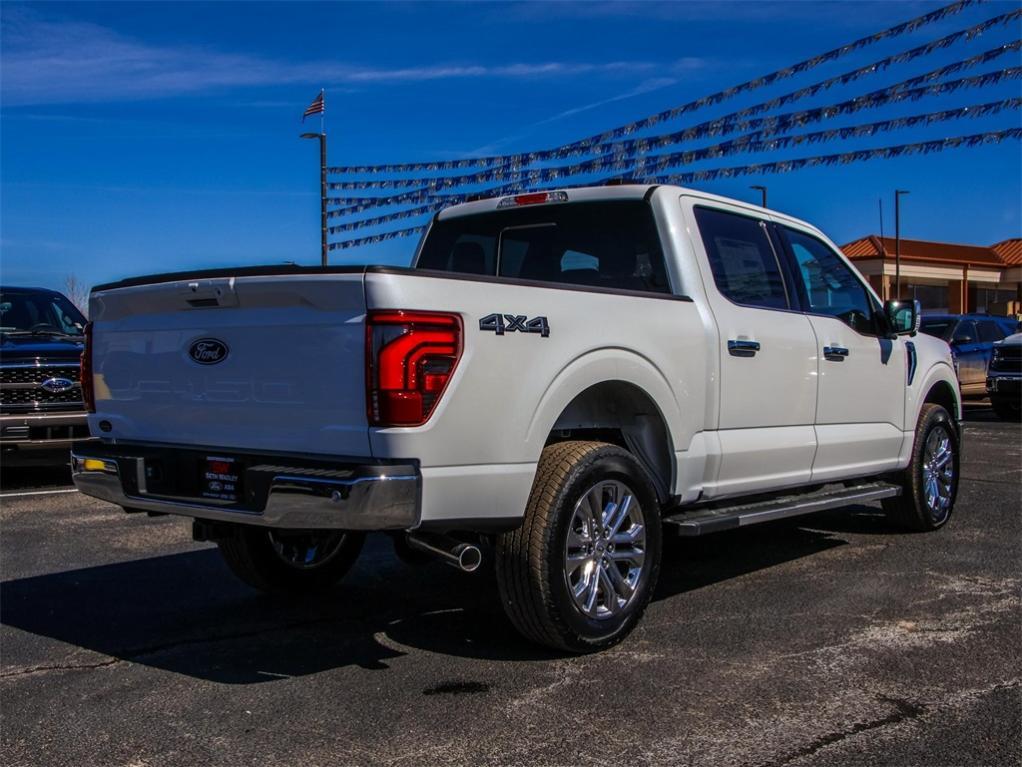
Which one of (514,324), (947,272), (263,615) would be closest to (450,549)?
(514,324)

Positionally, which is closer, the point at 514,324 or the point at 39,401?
the point at 514,324

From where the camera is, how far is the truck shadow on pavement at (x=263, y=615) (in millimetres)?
4449

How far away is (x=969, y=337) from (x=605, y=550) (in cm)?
1816

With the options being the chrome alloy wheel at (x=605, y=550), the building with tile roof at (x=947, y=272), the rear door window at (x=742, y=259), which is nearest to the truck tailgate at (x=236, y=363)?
the chrome alloy wheel at (x=605, y=550)

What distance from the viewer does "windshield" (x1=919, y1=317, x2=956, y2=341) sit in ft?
66.3

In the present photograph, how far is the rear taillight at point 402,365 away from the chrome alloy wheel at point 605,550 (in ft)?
2.94

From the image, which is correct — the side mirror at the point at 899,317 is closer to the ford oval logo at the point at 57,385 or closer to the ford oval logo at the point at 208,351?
the ford oval logo at the point at 208,351

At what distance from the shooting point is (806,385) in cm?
584

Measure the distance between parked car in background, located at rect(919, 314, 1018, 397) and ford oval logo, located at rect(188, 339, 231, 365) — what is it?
18.1 m

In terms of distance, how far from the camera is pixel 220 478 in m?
4.14

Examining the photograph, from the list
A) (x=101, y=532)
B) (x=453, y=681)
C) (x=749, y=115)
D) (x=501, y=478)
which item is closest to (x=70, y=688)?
(x=453, y=681)

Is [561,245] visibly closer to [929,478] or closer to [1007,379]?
[929,478]

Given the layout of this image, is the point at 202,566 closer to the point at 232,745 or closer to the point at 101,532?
the point at 101,532

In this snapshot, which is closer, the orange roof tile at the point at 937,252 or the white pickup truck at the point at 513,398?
the white pickup truck at the point at 513,398
